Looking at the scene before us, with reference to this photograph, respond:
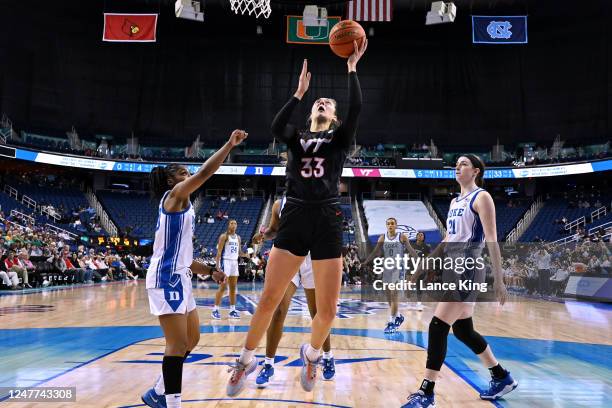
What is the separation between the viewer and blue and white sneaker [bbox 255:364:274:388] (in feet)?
15.5

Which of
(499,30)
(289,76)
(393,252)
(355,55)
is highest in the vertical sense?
(289,76)

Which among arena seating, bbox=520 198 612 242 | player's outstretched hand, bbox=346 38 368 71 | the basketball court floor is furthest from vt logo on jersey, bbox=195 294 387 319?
arena seating, bbox=520 198 612 242

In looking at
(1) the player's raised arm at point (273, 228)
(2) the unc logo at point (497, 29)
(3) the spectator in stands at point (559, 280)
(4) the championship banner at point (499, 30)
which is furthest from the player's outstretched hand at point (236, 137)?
(2) the unc logo at point (497, 29)

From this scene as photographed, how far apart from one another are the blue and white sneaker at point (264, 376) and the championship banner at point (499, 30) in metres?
25.5

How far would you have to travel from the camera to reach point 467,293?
4.37 meters

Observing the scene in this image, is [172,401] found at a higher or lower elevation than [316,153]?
lower

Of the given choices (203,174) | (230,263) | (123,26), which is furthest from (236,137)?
(123,26)

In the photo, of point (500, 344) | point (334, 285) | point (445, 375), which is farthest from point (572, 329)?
point (334, 285)

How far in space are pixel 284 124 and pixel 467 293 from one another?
2042 millimetres

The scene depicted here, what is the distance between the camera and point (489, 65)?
119 feet

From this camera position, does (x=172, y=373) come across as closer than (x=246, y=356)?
Yes

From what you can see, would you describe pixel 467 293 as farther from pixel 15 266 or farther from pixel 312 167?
pixel 15 266

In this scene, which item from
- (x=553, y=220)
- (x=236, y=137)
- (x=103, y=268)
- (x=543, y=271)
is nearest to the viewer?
(x=236, y=137)

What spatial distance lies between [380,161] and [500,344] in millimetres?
27603
